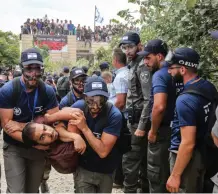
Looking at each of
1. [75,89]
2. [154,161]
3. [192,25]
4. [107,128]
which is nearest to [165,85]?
[192,25]

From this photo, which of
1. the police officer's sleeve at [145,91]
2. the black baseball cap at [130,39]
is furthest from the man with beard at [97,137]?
the black baseball cap at [130,39]

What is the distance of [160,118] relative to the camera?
14.7 feet

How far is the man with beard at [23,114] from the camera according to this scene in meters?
4.07

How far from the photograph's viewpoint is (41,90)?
14.0 feet

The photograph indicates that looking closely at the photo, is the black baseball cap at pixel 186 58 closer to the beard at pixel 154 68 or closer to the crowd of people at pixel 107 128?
the crowd of people at pixel 107 128

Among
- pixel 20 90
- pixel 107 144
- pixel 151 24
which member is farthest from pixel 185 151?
pixel 151 24

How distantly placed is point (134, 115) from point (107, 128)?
1655 millimetres

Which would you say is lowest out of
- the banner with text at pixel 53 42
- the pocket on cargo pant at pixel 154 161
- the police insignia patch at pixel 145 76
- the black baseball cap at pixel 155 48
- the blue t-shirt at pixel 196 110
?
the pocket on cargo pant at pixel 154 161

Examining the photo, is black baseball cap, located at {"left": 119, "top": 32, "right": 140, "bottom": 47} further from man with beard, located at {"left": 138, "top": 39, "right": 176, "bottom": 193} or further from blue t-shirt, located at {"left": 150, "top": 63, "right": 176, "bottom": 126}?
blue t-shirt, located at {"left": 150, "top": 63, "right": 176, "bottom": 126}

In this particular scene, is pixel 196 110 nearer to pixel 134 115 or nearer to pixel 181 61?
pixel 181 61

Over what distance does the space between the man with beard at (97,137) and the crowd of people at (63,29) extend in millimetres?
33824

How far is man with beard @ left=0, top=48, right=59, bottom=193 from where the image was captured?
4.07 meters

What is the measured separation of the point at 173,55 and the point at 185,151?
0.97 m

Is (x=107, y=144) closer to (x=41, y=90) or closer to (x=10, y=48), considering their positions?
(x=41, y=90)
